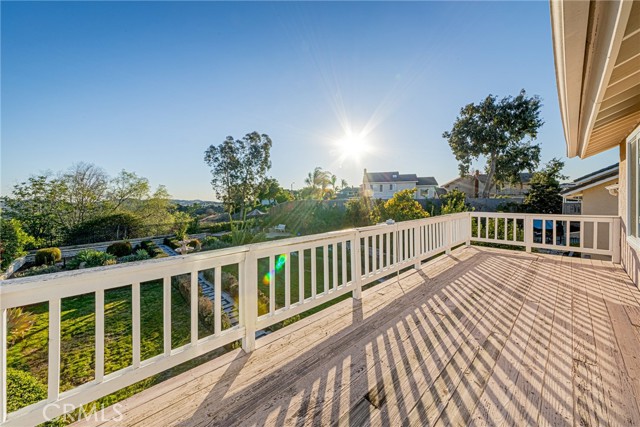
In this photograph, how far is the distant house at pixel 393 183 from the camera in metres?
30.7

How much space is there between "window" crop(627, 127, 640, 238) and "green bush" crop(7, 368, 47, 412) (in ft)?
20.8

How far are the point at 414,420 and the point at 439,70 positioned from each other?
25.6 feet

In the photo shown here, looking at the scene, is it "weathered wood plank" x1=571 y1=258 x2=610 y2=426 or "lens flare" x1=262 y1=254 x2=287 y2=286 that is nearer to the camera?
"weathered wood plank" x1=571 y1=258 x2=610 y2=426

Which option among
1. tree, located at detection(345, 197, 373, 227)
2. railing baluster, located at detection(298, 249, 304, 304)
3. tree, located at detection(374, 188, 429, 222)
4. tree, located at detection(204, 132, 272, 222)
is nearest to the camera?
railing baluster, located at detection(298, 249, 304, 304)

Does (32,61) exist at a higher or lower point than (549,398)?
higher

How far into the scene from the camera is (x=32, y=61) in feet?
22.4

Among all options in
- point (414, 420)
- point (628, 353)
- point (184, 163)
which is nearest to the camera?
point (414, 420)

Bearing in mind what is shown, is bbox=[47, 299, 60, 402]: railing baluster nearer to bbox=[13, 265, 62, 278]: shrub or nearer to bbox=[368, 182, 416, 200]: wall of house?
bbox=[13, 265, 62, 278]: shrub

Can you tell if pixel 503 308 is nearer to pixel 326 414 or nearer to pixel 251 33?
pixel 326 414

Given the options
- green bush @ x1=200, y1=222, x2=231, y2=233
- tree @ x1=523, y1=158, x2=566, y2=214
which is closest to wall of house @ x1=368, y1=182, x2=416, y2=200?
Answer: tree @ x1=523, y1=158, x2=566, y2=214

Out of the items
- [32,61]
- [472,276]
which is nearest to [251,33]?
[32,61]

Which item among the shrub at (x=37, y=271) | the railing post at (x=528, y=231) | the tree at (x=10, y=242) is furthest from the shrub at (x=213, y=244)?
the railing post at (x=528, y=231)

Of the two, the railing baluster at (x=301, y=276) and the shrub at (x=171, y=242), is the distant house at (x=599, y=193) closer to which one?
the railing baluster at (x=301, y=276)

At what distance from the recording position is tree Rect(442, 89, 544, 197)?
51.2 feet
